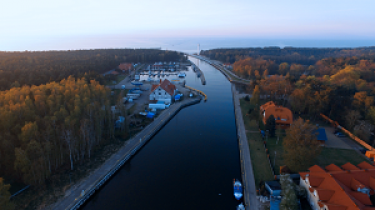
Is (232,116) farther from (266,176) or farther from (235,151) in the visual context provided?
(266,176)

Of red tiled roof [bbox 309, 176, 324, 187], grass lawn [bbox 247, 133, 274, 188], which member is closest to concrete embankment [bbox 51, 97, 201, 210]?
grass lawn [bbox 247, 133, 274, 188]

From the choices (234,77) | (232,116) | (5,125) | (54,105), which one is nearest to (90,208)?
(5,125)

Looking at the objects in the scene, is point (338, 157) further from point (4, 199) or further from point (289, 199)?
point (4, 199)

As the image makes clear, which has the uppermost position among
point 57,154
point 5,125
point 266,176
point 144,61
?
point 144,61

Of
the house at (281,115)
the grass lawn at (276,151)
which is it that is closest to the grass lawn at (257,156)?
the grass lawn at (276,151)

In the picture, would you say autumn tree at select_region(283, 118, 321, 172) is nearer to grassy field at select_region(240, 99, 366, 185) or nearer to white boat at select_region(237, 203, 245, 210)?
grassy field at select_region(240, 99, 366, 185)

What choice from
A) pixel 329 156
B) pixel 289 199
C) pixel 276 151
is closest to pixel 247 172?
pixel 289 199
